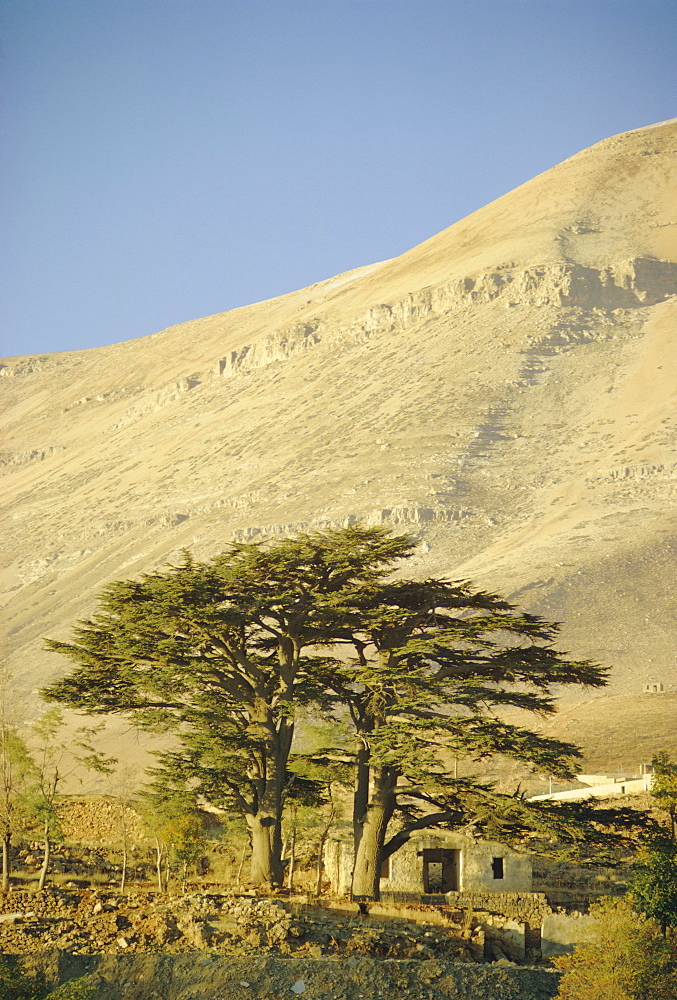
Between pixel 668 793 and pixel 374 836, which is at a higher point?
pixel 668 793

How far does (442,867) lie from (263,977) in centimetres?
1434

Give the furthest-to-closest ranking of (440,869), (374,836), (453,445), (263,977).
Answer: (453,445) → (440,869) → (374,836) → (263,977)

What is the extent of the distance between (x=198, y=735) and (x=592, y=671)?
9.89 m

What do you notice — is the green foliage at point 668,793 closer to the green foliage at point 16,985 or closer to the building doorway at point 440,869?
the building doorway at point 440,869

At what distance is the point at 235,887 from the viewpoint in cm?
2683

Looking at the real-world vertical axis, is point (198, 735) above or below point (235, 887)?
above

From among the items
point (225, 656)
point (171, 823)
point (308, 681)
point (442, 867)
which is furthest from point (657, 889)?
point (171, 823)

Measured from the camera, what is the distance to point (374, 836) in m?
28.8

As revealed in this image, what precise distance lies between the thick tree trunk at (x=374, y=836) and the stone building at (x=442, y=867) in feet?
7.03

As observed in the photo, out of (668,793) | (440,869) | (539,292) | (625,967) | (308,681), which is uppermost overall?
(539,292)

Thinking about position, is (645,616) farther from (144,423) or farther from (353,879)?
(144,423)

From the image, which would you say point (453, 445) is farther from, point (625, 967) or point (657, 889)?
point (625, 967)

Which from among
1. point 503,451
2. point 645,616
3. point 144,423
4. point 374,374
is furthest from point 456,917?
point 144,423

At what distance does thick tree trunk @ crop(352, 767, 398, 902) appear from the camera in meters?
28.2
